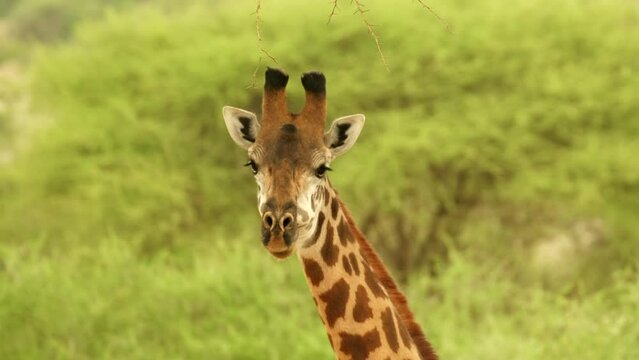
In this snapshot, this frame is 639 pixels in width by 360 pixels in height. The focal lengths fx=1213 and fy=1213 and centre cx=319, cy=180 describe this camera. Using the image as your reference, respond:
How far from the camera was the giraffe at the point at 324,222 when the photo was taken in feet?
18.8

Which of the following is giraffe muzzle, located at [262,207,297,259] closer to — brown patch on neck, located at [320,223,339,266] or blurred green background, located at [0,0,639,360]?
brown patch on neck, located at [320,223,339,266]

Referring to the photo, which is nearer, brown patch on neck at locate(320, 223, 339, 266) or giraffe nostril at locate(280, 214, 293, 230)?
giraffe nostril at locate(280, 214, 293, 230)

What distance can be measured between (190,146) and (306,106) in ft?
69.8

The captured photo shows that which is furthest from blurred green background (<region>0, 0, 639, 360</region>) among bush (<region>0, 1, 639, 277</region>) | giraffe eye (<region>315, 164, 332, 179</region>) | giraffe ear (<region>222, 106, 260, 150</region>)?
giraffe eye (<region>315, 164, 332, 179</region>)

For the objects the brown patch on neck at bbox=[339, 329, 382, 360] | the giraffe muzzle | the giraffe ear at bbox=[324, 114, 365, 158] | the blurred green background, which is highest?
the blurred green background

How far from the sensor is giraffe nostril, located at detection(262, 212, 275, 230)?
5.50 meters

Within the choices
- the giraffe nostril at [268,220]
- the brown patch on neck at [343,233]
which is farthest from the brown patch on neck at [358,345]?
the giraffe nostril at [268,220]

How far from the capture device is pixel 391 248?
27375 millimetres

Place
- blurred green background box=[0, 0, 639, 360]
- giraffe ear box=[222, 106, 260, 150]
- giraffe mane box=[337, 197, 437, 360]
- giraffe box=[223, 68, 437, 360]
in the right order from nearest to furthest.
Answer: giraffe box=[223, 68, 437, 360] → giraffe ear box=[222, 106, 260, 150] → giraffe mane box=[337, 197, 437, 360] → blurred green background box=[0, 0, 639, 360]

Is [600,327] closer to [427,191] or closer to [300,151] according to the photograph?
[300,151]

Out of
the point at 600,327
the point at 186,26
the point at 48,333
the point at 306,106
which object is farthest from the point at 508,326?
the point at 186,26

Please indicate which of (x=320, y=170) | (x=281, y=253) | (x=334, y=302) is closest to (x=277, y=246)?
(x=281, y=253)

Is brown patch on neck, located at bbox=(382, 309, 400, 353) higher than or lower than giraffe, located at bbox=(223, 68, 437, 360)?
lower

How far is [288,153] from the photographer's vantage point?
19.0ft
